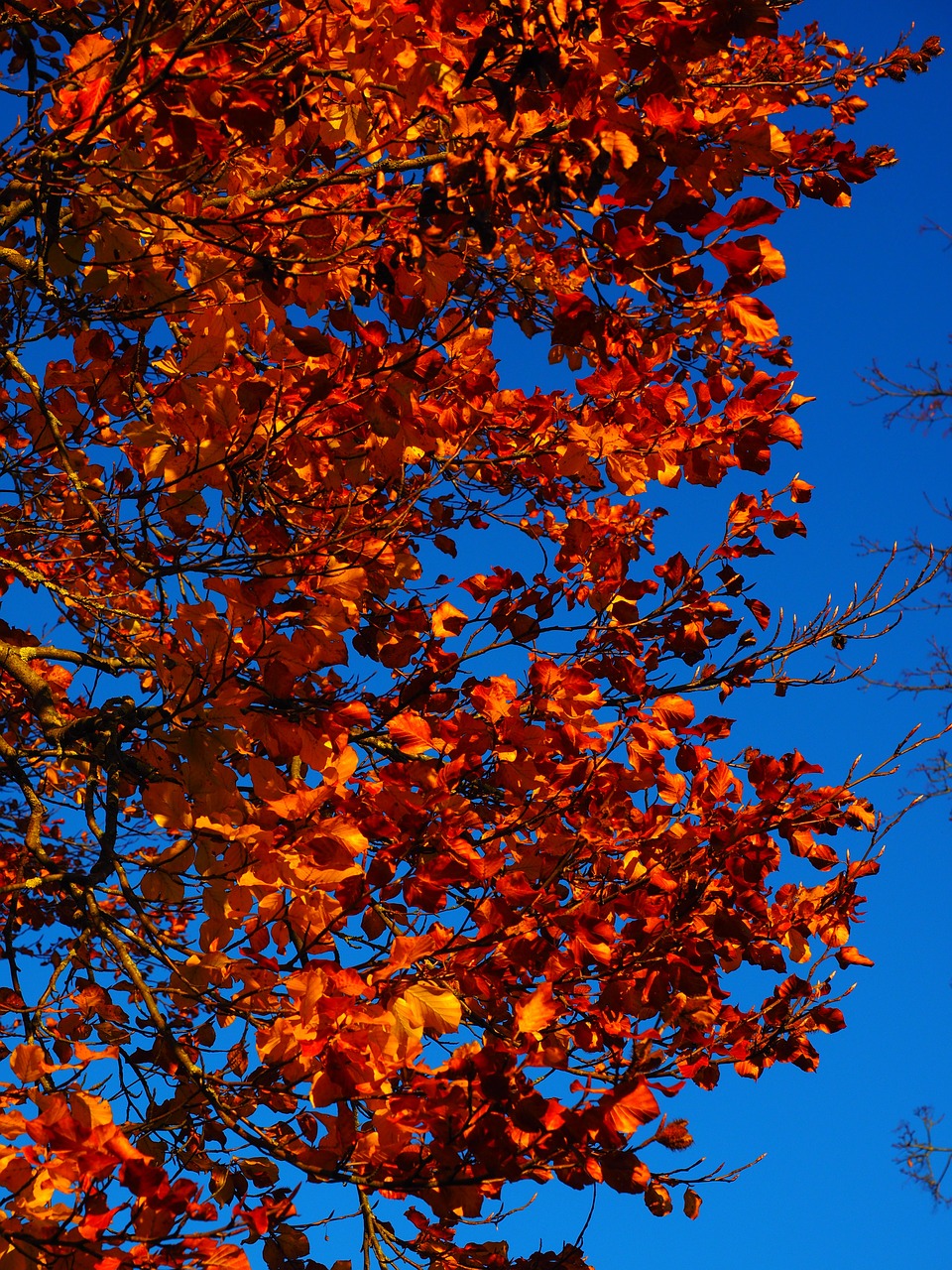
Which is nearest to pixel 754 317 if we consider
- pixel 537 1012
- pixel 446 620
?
pixel 446 620

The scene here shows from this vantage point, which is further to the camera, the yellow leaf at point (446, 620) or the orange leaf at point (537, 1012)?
the yellow leaf at point (446, 620)

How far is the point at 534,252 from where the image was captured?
209 inches

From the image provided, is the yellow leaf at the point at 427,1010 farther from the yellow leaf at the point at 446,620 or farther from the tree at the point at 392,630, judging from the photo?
the yellow leaf at the point at 446,620

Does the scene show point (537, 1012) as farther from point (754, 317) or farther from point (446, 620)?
point (754, 317)

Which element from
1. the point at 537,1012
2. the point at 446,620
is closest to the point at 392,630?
the point at 446,620

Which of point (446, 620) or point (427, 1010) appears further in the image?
point (446, 620)

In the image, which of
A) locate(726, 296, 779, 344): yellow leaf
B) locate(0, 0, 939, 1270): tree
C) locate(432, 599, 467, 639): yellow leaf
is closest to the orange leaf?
locate(0, 0, 939, 1270): tree

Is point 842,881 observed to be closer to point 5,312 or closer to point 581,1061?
point 581,1061

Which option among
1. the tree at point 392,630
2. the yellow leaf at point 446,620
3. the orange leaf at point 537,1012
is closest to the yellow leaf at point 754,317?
the tree at point 392,630

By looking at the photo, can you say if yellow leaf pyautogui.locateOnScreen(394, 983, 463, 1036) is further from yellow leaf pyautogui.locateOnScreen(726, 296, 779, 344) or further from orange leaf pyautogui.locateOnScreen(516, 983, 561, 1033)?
yellow leaf pyautogui.locateOnScreen(726, 296, 779, 344)

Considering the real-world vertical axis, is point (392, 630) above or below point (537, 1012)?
above

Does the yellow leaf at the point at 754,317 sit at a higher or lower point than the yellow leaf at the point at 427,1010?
higher

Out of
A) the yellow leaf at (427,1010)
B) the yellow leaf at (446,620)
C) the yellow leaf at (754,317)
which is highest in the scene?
the yellow leaf at (754,317)

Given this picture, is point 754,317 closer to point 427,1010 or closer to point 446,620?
point 446,620
